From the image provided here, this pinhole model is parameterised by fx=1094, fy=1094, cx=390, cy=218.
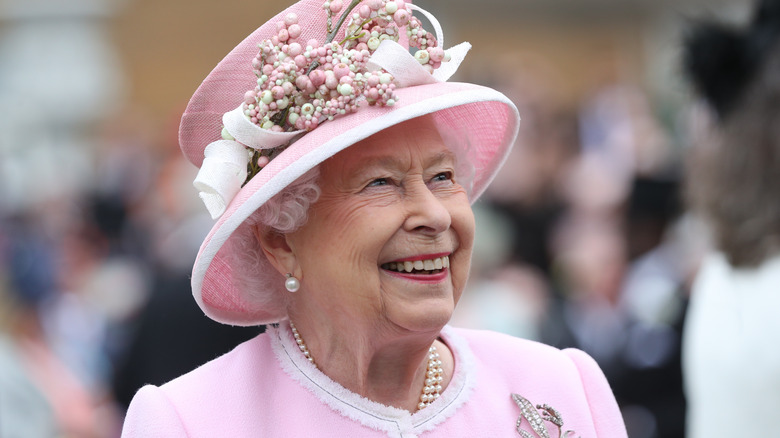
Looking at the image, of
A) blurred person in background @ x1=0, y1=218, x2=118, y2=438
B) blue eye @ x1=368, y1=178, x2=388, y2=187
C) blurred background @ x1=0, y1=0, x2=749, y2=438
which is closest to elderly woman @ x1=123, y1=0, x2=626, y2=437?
blue eye @ x1=368, y1=178, x2=388, y2=187

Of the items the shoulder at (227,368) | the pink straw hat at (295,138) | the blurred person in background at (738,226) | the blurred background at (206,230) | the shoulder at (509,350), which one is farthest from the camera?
the blurred background at (206,230)

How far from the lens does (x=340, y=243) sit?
8.77ft

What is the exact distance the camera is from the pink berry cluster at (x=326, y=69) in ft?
8.52

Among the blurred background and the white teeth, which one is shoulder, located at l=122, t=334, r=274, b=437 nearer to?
the white teeth

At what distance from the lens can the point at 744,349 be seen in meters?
3.72

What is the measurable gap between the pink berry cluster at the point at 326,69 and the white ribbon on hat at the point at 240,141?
0.09 feet

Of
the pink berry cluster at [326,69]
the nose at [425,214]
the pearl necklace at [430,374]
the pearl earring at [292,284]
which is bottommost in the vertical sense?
the pearl necklace at [430,374]

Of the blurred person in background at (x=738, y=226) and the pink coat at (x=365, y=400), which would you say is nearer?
the pink coat at (x=365, y=400)

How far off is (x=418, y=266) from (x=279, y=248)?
389 mm

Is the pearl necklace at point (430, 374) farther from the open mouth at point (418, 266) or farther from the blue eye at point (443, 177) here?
the blue eye at point (443, 177)

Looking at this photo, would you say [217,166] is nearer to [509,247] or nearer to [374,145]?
[374,145]

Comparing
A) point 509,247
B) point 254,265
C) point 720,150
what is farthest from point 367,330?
point 509,247

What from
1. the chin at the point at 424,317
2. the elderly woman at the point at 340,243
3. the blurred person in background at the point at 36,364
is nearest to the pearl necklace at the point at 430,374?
the elderly woman at the point at 340,243

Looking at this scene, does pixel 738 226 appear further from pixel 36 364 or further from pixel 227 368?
pixel 36 364
